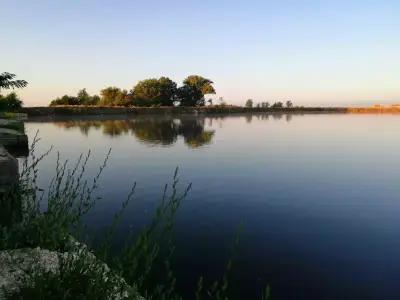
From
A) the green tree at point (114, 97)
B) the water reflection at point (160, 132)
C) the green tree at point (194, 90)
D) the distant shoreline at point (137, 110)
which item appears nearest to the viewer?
the water reflection at point (160, 132)

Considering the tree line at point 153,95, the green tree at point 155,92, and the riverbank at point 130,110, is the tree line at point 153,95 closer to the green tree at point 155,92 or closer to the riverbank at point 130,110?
the green tree at point 155,92

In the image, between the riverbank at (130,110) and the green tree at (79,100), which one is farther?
the green tree at (79,100)

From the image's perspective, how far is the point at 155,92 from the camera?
Result: 463 feet

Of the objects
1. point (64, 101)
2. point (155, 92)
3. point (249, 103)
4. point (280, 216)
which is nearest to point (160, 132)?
point (280, 216)

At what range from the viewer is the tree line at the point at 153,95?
135 m

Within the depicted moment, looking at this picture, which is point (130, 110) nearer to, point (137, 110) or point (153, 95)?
point (137, 110)

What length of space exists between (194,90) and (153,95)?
2026cm

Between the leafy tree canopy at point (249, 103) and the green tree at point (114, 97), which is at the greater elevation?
the green tree at point (114, 97)

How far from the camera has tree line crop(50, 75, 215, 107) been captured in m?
135

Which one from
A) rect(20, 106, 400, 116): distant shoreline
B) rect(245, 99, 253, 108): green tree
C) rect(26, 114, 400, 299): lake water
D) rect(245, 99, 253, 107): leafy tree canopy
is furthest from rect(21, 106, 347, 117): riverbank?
rect(26, 114, 400, 299): lake water

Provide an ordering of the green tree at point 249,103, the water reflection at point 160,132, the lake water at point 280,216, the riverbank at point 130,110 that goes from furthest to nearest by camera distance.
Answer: the green tree at point 249,103, the riverbank at point 130,110, the water reflection at point 160,132, the lake water at point 280,216

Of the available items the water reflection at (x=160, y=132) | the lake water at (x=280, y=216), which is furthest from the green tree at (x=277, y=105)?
the lake water at (x=280, y=216)

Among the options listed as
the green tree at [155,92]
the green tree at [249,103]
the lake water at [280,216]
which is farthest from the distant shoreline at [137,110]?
the lake water at [280,216]

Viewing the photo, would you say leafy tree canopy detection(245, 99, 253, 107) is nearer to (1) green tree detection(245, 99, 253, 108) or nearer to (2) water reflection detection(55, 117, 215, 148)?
(1) green tree detection(245, 99, 253, 108)
